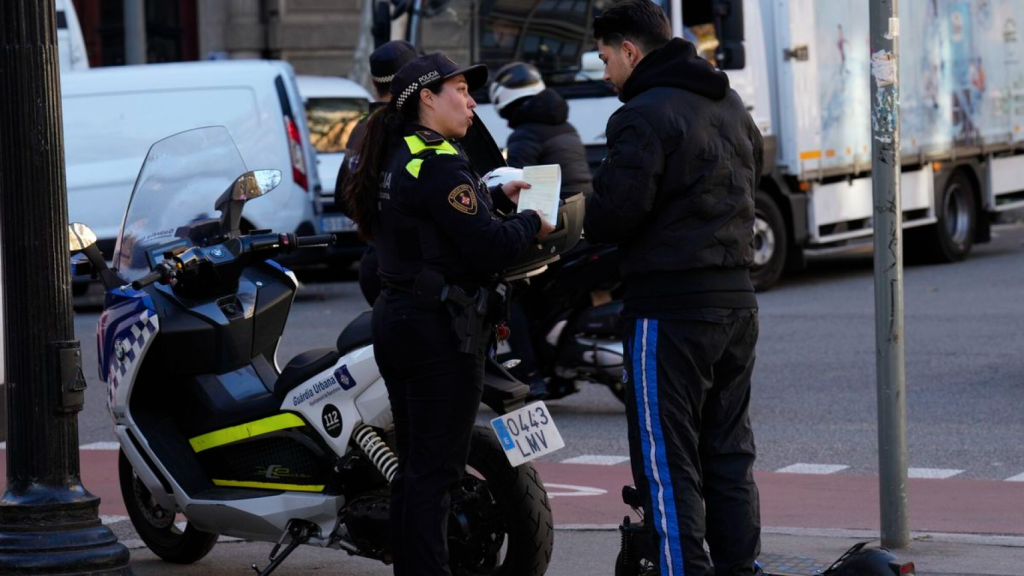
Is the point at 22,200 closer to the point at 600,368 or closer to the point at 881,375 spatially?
the point at 881,375

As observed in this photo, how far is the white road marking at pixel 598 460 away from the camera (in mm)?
8234

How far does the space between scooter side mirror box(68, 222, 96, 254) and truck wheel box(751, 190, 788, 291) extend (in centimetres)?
940

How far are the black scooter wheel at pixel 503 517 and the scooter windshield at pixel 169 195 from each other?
1526 mm

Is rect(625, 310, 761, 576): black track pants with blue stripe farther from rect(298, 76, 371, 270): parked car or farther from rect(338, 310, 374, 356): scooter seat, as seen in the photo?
rect(298, 76, 371, 270): parked car

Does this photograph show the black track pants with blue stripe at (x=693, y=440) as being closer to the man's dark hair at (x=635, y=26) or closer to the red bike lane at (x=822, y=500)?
the man's dark hair at (x=635, y=26)

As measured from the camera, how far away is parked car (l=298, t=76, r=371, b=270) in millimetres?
16188

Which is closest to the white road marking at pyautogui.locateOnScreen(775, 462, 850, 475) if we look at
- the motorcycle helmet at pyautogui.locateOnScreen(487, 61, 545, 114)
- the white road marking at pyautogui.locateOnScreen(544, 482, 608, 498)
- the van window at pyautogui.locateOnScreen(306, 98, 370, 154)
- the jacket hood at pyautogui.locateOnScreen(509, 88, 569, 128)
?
the white road marking at pyautogui.locateOnScreen(544, 482, 608, 498)

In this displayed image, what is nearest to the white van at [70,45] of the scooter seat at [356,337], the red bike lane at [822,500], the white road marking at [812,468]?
the red bike lane at [822,500]

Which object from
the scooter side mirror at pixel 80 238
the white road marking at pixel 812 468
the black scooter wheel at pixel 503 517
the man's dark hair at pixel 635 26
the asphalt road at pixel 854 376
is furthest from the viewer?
the asphalt road at pixel 854 376

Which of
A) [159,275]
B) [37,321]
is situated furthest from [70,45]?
[37,321]

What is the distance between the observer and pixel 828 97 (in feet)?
50.5

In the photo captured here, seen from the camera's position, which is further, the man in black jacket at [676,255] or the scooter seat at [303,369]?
the scooter seat at [303,369]

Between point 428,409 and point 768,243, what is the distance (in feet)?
33.4

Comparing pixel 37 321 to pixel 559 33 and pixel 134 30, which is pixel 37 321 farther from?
pixel 134 30
